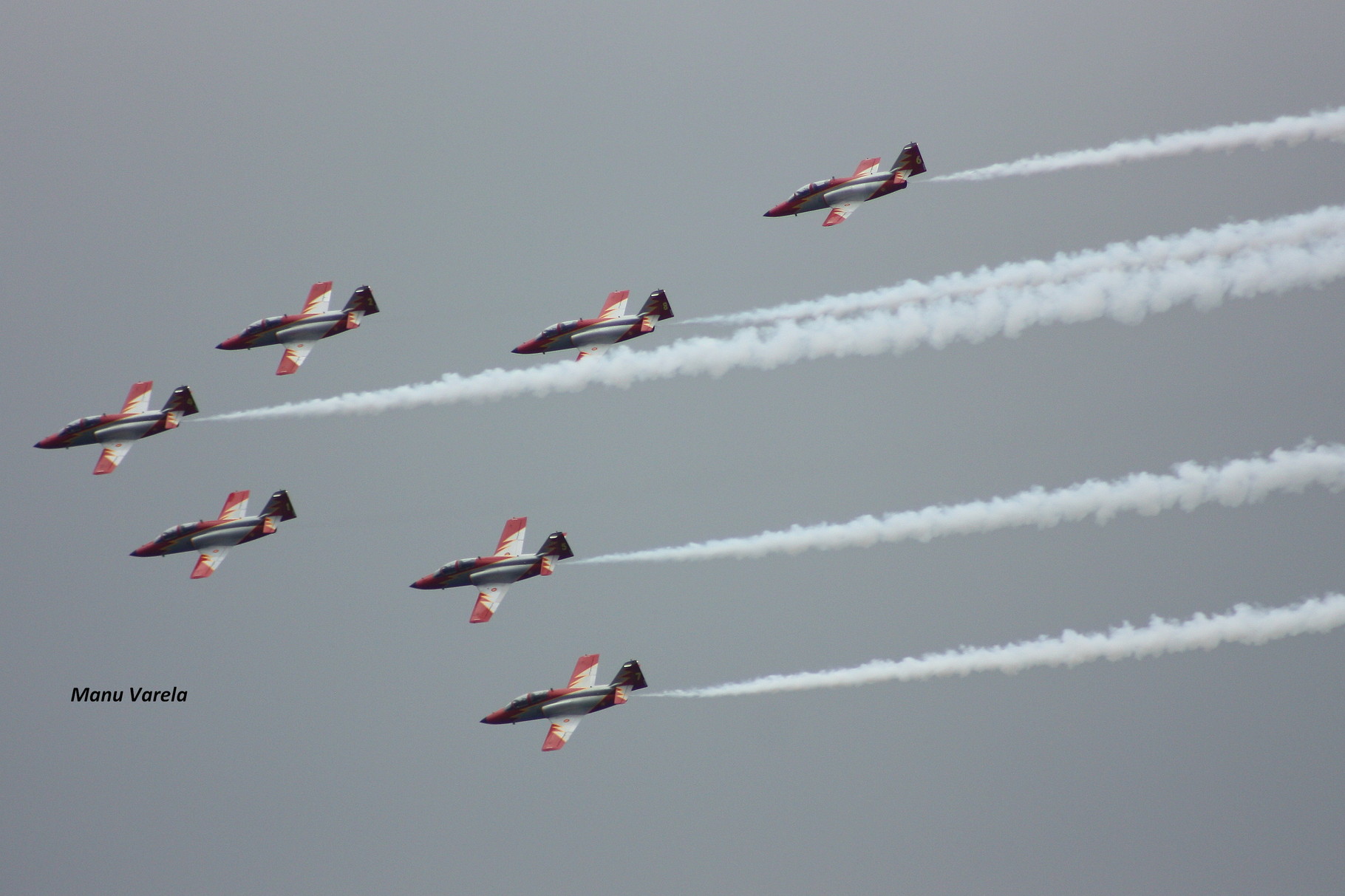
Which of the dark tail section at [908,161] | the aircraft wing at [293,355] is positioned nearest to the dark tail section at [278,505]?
the aircraft wing at [293,355]

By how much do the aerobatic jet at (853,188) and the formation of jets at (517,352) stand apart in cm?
3

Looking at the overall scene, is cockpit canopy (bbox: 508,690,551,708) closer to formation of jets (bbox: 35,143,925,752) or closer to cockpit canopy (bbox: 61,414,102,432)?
formation of jets (bbox: 35,143,925,752)

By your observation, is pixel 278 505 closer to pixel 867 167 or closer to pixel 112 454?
pixel 112 454

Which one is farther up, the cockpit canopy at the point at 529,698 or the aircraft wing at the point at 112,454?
the aircraft wing at the point at 112,454

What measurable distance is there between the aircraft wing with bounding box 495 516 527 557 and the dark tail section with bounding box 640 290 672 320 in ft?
29.6

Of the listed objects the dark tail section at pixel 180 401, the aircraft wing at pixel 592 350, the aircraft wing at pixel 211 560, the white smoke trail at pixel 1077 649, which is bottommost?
the white smoke trail at pixel 1077 649

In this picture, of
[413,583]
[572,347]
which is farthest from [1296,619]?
[413,583]

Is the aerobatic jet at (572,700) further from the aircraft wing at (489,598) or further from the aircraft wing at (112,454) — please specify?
the aircraft wing at (112,454)

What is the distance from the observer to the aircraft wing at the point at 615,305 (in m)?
70.5

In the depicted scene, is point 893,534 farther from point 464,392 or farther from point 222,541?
point 222,541

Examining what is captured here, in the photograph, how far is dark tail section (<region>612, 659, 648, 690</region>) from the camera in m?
68.3

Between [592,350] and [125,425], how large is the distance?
17.6m

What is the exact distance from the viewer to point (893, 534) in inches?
2574

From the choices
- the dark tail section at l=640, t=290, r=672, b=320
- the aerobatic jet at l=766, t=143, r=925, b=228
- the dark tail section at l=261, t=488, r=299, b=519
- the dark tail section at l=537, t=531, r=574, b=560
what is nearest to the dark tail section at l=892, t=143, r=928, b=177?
the aerobatic jet at l=766, t=143, r=925, b=228
